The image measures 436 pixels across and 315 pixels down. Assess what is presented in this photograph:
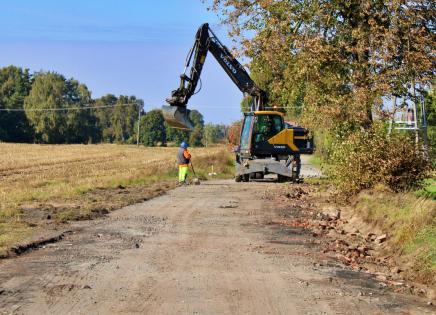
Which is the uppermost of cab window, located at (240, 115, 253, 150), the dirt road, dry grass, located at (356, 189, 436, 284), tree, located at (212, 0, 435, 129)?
tree, located at (212, 0, 435, 129)

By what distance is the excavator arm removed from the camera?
90.5 ft

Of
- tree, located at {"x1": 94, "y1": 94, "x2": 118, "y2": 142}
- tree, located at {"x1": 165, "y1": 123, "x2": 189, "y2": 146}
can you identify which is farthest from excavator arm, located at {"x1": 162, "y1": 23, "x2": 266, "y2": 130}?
tree, located at {"x1": 94, "y1": 94, "x2": 118, "y2": 142}

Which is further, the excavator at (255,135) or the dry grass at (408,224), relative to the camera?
the excavator at (255,135)

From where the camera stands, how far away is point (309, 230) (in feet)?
47.0

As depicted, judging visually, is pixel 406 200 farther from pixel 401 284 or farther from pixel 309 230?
pixel 401 284

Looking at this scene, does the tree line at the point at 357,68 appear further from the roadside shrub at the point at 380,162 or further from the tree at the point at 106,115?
the tree at the point at 106,115

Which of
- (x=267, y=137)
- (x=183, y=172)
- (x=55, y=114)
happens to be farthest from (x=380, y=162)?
(x=55, y=114)

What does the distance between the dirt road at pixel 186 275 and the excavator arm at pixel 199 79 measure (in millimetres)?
13197

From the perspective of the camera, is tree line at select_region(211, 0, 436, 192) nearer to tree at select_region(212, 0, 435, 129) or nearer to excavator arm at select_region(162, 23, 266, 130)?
tree at select_region(212, 0, 435, 129)

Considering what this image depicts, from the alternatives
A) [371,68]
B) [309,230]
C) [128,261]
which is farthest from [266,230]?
[371,68]

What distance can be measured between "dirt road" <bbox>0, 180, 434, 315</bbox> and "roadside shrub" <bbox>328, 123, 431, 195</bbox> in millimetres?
3216

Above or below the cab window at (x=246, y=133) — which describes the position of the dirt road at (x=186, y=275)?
below

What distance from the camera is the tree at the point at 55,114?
112250mm

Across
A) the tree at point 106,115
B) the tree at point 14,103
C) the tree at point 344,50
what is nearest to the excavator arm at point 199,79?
the tree at point 344,50
